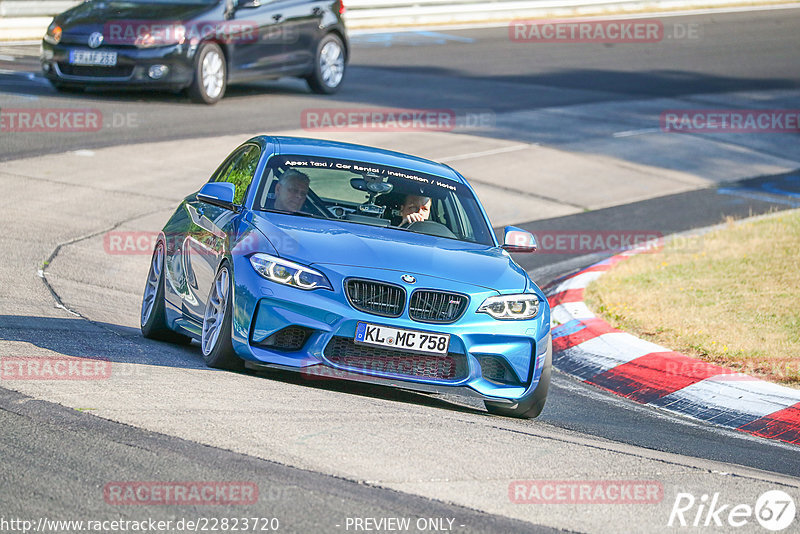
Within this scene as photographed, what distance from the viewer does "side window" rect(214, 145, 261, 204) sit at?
8258mm

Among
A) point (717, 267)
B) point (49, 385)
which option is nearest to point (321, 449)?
point (49, 385)

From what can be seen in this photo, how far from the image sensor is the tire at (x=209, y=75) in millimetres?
18656

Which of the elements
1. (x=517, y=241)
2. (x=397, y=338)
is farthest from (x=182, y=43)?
(x=397, y=338)

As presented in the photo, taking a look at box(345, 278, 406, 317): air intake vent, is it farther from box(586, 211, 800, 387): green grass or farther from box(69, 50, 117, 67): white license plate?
box(69, 50, 117, 67): white license plate

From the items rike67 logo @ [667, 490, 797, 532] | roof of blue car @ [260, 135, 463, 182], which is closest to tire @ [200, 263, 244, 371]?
roof of blue car @ [260, 135, 463, 182]

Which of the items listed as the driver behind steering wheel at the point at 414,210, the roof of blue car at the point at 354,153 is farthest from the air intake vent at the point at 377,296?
the roof of blue car at the point at 354,153

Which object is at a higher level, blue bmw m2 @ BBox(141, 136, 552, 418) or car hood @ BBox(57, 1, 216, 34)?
car hood @ BBox(57, 1, 216, 34)

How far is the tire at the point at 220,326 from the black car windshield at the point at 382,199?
0.78 m

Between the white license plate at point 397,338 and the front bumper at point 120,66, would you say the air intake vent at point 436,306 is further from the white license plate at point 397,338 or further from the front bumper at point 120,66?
the front bumper at point 120,66

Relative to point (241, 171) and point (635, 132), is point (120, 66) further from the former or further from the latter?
point (241, 171)

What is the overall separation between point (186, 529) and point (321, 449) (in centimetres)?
116

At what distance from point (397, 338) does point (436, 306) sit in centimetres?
34

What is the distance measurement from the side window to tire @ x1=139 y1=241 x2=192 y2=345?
2.29 feet

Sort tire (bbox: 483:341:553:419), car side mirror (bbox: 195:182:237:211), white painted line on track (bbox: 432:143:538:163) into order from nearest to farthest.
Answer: tire (bbox: 483:341:553:419), car side mirror (bbox: 195:182:237:211), white painted line on track (bbox: 432:143:538:163)
